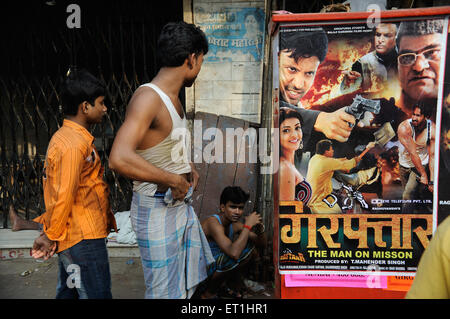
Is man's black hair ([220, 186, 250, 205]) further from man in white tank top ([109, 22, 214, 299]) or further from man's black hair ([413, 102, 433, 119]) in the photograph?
man's black hair ([413, 102, 433, 119])

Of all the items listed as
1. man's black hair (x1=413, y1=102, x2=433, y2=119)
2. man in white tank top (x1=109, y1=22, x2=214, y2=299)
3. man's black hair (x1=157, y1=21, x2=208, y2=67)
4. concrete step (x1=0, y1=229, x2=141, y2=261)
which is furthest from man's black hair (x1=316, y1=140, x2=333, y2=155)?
concrete step (x1=0, y1=229, x2=141, y2=261)

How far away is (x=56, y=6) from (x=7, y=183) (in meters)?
2.45

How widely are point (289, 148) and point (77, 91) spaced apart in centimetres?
128

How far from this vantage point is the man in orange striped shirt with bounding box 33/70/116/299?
5.63 feet

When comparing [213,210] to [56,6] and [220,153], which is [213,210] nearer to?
[220,153]

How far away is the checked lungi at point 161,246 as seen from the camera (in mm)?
1679

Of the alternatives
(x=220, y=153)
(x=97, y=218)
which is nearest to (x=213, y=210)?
(x=220, y=153)

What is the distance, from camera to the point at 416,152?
6.62 ft

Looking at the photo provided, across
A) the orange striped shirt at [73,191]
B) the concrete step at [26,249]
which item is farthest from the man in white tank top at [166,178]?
the concrete step at [26,249]

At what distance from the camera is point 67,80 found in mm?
1888

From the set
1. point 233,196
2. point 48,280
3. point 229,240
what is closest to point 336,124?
point 233,196

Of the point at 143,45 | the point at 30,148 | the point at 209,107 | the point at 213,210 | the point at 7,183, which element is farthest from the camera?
the point at 30,148

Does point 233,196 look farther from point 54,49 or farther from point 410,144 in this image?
point 54,49

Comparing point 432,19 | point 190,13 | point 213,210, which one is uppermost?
point 190,13
